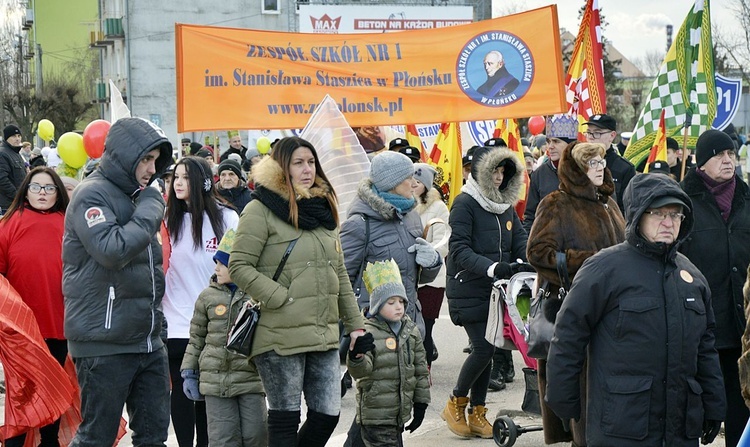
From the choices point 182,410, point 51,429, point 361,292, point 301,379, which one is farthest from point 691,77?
point 51,429

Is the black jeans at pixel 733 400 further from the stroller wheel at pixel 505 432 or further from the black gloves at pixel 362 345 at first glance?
the black gloves at pixel 362 345

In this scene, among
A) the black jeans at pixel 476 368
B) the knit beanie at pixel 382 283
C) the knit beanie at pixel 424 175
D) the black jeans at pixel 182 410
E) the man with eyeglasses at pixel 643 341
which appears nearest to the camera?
the man with eyeglasses at pixel 643 341

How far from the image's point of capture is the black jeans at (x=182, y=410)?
23.3 ft

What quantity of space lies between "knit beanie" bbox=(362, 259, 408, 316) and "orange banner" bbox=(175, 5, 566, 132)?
12.8 feet

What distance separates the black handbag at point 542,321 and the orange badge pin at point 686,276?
0.94 m

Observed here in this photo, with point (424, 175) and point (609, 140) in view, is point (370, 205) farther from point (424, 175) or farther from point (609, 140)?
point (424, 175)

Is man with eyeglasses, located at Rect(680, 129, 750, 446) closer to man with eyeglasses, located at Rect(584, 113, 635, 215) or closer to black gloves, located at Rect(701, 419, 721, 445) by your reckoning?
black gloves, located at Rect(701, 419, 721, 445)

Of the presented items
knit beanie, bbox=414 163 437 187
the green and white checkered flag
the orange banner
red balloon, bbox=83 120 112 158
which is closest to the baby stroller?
knit beanie, bbox=414 163 437 187

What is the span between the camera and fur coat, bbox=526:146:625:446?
250 inches

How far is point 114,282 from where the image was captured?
5.54 meters

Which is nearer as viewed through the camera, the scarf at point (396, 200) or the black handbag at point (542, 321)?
the black handbag at point (542, 321)

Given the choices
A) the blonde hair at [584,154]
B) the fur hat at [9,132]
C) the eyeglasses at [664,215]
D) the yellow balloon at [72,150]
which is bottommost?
the eyeglasses at [664,215]

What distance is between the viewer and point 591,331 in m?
5.19

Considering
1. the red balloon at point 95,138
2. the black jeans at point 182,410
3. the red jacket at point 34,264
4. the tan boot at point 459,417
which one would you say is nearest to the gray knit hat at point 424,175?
the tan boot at point 459,417
